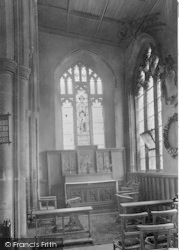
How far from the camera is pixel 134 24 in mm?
11297

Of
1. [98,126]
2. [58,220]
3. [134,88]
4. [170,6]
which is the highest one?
[170,6]

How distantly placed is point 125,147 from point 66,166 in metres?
2.44

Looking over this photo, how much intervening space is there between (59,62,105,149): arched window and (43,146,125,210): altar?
35.2 inches

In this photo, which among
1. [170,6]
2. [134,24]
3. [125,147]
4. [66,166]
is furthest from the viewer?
[125,147]

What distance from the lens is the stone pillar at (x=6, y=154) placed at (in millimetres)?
5945

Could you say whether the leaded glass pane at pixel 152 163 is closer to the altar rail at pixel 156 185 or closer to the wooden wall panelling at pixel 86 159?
the altar rail at pixel 156 185

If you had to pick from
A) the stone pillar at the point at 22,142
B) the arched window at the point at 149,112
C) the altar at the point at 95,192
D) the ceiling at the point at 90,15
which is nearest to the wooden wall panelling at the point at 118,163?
the arched window at the point at 149,112

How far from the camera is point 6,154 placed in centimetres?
609

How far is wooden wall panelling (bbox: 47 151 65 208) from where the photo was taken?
12.0m

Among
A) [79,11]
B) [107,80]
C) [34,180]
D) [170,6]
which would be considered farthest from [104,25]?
[34,180]

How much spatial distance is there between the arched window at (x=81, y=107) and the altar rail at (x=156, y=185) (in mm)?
2389

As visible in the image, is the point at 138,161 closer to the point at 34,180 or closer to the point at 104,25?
the point at 34,180

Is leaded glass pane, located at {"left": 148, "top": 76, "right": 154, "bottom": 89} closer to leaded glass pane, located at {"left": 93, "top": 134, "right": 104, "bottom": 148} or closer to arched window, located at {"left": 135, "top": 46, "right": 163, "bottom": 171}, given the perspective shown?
arched window, located at {"left": 135, "top": 46, "right": 163, "bottom": 171}

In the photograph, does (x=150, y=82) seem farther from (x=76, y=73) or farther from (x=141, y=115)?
(x=76, y=73)
